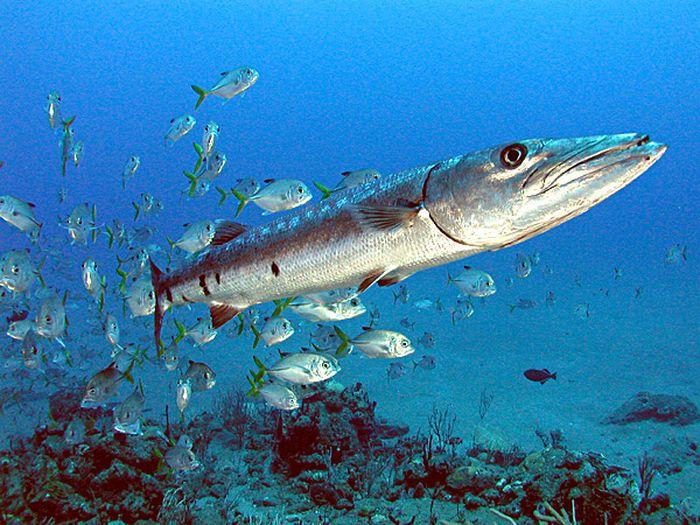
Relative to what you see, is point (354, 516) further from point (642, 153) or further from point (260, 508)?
point (642, 153)

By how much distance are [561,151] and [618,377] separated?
15.1 meters

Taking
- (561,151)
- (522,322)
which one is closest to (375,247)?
(561,151)

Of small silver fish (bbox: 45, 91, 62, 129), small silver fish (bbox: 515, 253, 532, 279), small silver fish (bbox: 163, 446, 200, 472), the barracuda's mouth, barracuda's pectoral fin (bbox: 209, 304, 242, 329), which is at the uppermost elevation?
small silver fish (bbox: 45, 91, 62, 129)

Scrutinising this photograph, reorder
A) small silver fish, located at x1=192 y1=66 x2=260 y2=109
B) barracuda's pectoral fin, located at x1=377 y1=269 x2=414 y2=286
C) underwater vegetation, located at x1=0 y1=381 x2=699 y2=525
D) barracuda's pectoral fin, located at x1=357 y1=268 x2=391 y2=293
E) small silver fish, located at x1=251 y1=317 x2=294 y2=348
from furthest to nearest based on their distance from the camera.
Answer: small silver fish, located at x1=192 y1=66 x2=260 y2=109 → small silver fish, located at x1=251 y1=317 x2=294 y2=348 → underwater vegetation, located at x1=0 y1=381 x2=699 y2=525 → barracuda's pectoral fin, located at x1=377 y1=269 x2=414 y2=286 → barracuda's pectoral fin, located at x1=357 y1=268 x2=391 y2=293

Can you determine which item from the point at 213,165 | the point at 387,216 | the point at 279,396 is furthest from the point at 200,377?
the point at 387,216

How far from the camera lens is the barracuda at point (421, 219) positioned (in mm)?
2242

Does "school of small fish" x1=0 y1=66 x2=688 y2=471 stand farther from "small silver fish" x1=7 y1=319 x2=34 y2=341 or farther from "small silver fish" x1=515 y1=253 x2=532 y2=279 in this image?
"small silver fish" x1=515 y1=253 x2=532 y2=279

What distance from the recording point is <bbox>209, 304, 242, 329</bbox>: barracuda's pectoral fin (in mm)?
3670

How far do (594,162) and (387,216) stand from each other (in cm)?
109

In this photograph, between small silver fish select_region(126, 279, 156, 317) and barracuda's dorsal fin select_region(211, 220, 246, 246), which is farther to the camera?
small silver fish select_region(126, 279, 156, 317)

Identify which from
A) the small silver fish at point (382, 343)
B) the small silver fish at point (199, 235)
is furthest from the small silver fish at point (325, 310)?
the small silver fish at point (199, 235)

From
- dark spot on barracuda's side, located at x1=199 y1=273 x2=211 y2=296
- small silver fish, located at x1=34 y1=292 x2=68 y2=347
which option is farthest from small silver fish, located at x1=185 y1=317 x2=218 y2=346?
dark spot on barracuda's side, located at x1=199 y1=273 x2=211 y2=296

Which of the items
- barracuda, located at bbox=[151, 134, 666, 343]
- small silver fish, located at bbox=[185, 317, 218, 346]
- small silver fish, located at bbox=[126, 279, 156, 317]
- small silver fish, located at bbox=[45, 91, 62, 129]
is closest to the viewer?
barracuda, located at bbox=[151, 134, 666, 343]

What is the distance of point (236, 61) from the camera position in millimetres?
140875
